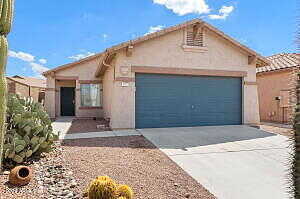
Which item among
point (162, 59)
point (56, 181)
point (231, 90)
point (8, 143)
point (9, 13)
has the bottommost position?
point (56, 181)

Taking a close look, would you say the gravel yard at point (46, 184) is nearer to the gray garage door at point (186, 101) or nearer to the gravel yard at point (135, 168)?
the gravel yard at point (135, 168)

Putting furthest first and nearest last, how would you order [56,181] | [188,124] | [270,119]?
[270,119] < [188,124] < [56,181]

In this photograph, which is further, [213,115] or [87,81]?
[87,81]

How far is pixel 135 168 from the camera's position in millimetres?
5211

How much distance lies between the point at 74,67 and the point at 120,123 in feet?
29.9

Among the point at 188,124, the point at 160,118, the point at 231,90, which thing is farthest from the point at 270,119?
the point at 160,118

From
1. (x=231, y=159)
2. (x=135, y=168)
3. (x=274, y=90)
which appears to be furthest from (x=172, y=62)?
(x=274, y=90)

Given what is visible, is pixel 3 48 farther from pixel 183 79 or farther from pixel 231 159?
pixel 183 79

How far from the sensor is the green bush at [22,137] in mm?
4777

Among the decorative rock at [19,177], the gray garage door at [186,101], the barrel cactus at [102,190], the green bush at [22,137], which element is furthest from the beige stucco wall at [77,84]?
the barrel cactus at [102,190]

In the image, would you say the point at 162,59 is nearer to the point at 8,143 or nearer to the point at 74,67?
the point at 8,143

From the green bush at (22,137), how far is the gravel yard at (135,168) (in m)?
0.84

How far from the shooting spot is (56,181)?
4441 millimetres

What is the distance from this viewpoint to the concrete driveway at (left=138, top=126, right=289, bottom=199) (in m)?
4.34
